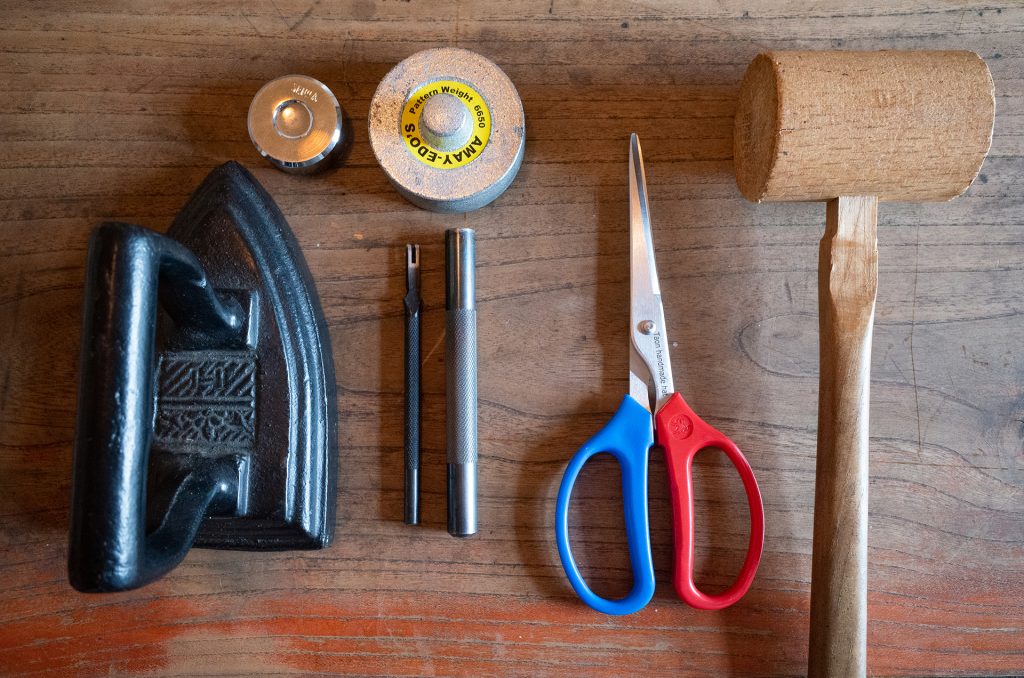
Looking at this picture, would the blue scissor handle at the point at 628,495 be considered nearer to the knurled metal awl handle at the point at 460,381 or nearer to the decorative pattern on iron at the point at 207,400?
the knurled metal awl handle at the point at 460,381

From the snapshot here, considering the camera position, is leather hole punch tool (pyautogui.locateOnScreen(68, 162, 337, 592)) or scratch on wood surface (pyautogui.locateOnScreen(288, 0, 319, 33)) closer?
leather hole punch tool (pyautogui.locateOnScreen(68, 162, 337, 592))

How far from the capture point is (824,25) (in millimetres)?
638

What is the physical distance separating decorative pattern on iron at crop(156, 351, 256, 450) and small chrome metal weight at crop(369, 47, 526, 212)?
20 centimetres

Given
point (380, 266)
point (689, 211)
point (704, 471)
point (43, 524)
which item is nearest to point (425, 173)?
point (380, 266)

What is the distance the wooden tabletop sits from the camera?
603 mm

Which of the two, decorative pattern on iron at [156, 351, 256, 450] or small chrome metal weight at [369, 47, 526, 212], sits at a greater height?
small chrome metal weight at [369, 47, 526, 212]

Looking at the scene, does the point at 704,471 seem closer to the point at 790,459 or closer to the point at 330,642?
the point at 790,459

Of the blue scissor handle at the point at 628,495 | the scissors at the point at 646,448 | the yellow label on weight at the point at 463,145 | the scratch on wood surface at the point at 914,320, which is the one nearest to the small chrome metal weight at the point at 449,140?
the yellow label on weight at the point at 463,145

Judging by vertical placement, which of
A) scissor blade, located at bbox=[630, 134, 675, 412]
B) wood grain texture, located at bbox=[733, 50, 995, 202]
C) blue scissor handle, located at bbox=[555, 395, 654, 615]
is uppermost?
wood grain texture, located at bbox=[733, 50, 995, 202]

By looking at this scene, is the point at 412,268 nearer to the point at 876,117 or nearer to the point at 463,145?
the point at 463,145

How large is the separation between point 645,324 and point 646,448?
10 centimetres

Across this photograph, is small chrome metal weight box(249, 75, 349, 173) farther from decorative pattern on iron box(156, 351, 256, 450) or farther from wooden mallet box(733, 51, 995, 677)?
wooden mallet box(733, 51, 995, 677)

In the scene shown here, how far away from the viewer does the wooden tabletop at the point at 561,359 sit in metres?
0.60

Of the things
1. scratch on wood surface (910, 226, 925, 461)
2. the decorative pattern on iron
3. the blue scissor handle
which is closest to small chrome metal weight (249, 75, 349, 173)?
the decorative pattern on iron
